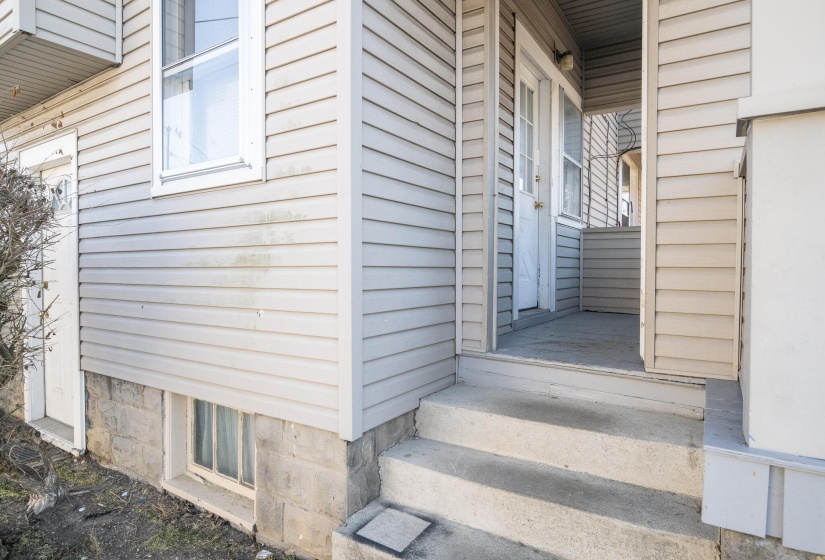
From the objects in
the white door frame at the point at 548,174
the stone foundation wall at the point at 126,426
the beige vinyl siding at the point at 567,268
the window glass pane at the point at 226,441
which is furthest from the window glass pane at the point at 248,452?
the beige vinyl siding at the point at 567,268

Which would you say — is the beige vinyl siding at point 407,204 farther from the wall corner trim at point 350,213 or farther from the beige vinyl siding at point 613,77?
the beige vinyl siding at point 613,77

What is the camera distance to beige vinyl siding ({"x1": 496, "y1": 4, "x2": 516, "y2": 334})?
3520 millimetres

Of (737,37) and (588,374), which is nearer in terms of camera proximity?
(737,37)

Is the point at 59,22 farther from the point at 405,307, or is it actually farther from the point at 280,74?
the point at 405,307

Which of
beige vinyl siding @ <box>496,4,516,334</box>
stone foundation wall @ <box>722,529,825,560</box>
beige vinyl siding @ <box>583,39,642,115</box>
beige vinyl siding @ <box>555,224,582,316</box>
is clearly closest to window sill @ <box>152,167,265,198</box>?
beige vinyl siding @ <box>496,4,516,334</box>

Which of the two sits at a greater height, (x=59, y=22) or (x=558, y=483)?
(x=59, y=22)

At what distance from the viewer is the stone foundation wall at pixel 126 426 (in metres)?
3.31

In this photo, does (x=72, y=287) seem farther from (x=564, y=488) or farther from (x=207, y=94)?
(x=564, y=488)

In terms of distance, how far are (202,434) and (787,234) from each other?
11.1 feet

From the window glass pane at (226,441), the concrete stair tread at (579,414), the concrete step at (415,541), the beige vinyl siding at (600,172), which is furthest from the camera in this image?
the beige vinyl siding at (600,172)

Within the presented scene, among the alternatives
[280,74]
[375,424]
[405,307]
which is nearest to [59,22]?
[280,74]

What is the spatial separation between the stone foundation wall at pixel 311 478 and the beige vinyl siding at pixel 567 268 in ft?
9.64

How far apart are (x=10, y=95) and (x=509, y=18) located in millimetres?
4286

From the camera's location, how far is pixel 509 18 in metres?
3.67
